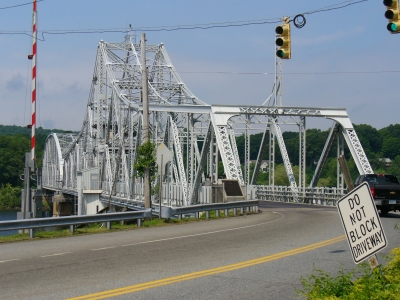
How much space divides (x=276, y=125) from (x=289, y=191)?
5241 mm

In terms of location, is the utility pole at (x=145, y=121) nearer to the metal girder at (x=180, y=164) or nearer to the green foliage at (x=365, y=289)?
the metal girder at (x=180, y=164)

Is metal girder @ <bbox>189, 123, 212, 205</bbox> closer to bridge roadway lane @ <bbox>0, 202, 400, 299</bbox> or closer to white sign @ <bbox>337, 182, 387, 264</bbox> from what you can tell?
bridge roadway lane @ <bbox>0, 202, 400, 299</bbox>

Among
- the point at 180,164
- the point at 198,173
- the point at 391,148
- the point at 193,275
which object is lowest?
the point at 193,275

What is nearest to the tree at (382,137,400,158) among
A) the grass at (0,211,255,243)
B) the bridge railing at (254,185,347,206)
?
the bridge railing at (254,185,347,206)

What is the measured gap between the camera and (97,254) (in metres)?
15.1

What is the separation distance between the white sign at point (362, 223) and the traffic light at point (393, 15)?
867 cm

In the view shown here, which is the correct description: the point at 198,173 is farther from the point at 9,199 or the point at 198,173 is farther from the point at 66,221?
the point at 9,199

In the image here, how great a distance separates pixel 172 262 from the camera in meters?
13.7

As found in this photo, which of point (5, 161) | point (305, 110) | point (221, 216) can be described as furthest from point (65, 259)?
point (5, 161)

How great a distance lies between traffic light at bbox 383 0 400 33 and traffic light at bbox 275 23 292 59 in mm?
3063

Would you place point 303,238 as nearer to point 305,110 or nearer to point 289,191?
point 305,110

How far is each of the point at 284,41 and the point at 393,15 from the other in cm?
326

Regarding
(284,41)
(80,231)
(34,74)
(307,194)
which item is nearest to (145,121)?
(34,74)

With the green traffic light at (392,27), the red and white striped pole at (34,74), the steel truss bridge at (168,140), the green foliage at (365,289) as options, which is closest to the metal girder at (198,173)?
the steel truss bridge at (168,140)
